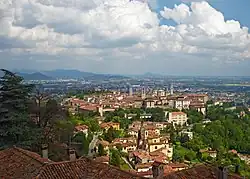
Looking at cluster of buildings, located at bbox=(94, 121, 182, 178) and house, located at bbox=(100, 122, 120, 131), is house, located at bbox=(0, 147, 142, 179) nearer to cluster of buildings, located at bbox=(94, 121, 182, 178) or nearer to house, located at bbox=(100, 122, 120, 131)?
cluster of buildings, located at bbox=(94, 121, 182, 178)

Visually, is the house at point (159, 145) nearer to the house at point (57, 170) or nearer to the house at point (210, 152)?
the house at point (210, 152)

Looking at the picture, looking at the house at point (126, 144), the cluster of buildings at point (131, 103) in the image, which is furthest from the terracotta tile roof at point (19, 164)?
the cluster of buildings at point (131, 103)

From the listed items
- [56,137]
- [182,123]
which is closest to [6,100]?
[56,137]

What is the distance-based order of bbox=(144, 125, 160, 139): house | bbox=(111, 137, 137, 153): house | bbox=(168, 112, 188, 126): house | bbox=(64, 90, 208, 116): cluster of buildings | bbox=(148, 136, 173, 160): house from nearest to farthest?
1. bbox=(111, 137, 137, 153): house
2. bbox=(148, 136, 173, 160): house
3. bbox=(144, 125, 160, 139): house
4. bbox=(168, 112, 188, 126): house
5. bbox=(64, 90, 208, 116): cluster of buildings

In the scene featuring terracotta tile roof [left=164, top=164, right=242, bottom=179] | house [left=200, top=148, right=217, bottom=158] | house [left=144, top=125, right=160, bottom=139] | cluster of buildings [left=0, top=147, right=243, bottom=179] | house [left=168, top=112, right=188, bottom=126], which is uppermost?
cluster of buildings [left=0, top=147, right=243, bottom=179]

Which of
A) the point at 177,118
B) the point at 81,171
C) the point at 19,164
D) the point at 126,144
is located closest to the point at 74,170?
Answer: the point at 81,171

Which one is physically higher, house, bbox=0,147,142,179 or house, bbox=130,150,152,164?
house, bbox=0,147,142,179

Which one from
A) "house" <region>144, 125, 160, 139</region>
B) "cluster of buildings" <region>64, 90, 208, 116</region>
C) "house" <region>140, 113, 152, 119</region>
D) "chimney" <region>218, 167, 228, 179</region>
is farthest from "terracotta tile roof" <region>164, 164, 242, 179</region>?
"cluster of buildings" <region>64, 90, 208, 116</region>

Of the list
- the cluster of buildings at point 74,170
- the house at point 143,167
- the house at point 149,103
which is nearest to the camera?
the cluster of buildings at point 74,170

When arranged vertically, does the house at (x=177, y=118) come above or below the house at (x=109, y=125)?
below
